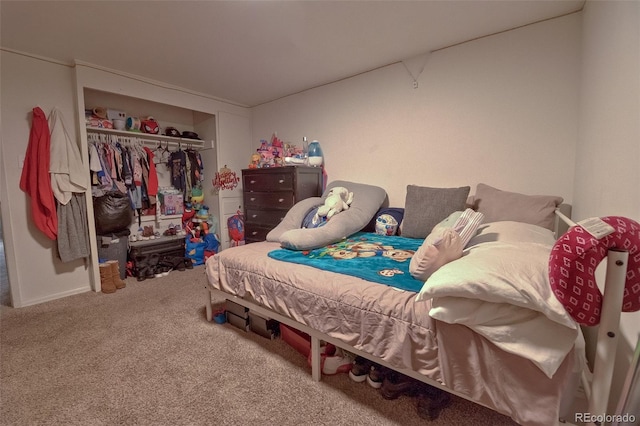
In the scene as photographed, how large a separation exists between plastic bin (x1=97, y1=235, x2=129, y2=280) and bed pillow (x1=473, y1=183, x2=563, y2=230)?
3747mm

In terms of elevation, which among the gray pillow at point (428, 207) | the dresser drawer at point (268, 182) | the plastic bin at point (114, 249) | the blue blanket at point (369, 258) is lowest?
the plastic bin at point (114, 249)

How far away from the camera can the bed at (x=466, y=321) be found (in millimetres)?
825

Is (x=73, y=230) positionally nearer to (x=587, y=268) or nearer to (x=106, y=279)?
(x=106, y=279)

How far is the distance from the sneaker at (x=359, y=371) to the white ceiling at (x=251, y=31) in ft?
7.47

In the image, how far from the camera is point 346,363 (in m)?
1.53

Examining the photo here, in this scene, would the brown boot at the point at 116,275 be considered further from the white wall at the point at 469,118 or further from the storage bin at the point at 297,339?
the white wall at the point at 469,118

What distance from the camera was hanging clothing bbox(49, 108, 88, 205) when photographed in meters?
2.53

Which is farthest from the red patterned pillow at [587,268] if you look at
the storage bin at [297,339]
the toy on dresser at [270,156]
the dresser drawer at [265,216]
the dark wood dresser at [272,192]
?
the toy on dresser at [270,156]

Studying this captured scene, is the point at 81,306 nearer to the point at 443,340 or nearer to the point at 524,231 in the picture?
the point at 443,340

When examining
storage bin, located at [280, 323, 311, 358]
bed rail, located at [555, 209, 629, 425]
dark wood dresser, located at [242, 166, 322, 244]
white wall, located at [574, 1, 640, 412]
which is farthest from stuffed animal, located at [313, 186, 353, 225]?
bed rail, located at [555, 209, 629, 425]

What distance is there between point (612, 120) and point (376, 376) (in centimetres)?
167

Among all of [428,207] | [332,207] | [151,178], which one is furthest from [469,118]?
[151,178]

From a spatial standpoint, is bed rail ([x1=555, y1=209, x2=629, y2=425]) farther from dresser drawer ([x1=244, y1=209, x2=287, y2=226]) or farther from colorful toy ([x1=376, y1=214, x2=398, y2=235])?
dresser drawer ([x1=244, y1=209, x2=287, y2=226])

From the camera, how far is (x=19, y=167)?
8.13ft
